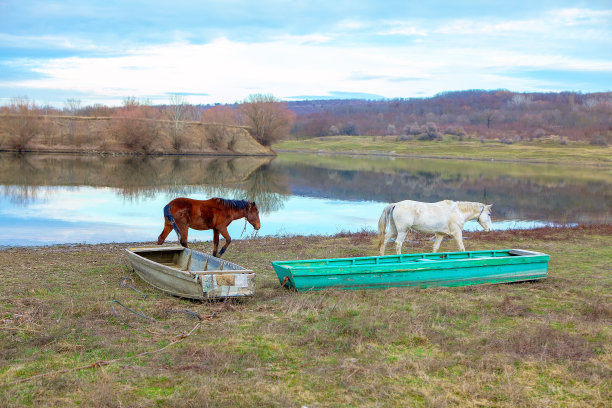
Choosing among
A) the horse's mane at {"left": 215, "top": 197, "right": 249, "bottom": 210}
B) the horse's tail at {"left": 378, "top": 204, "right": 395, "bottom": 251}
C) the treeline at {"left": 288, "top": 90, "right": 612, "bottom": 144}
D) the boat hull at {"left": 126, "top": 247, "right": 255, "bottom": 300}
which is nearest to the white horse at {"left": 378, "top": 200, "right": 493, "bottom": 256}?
the horse's tail at {"left": 378, "top": 204, "right": 395, "bottom": 251}

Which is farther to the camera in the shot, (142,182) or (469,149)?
(469,149)

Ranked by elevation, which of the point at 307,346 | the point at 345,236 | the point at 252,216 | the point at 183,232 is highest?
the point at 252,216

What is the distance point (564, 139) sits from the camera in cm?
10294

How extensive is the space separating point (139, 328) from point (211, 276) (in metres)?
1.55

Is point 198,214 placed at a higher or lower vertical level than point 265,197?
higher

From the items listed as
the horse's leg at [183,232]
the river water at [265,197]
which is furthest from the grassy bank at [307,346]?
the river water at [265,197]

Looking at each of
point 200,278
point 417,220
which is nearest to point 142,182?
point 417,220

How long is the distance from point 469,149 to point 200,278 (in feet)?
304

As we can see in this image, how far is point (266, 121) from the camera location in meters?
86.4

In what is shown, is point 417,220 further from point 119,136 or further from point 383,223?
point 119,136

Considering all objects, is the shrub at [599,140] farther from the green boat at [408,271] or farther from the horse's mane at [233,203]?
the horse's mane at [233,203]

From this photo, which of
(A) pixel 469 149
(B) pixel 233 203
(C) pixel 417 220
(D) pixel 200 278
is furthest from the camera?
(A) pixel 469 149

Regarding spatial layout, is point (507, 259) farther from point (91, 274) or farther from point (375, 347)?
point (91, 274)

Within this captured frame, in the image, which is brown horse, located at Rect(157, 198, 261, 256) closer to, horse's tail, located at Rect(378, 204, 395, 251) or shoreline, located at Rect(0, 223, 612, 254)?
horse's tail, located at Rect(378, 204, 395, 251)
